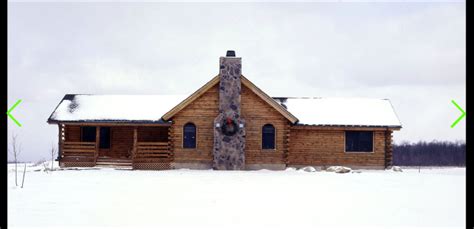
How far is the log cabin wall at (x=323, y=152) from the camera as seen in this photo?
3019 cm

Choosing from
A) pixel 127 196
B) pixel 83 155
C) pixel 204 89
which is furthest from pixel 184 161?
pixel 127 196

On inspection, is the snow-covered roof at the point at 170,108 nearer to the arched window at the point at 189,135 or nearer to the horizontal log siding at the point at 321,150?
the horizontal log siding at the point at 321,150

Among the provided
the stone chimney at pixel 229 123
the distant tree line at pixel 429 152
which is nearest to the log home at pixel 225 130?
the stone chimney at pixel 229 123

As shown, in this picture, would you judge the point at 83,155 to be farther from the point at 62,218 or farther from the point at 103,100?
the point at 62,218

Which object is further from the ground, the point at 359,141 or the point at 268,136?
the point at 268,136

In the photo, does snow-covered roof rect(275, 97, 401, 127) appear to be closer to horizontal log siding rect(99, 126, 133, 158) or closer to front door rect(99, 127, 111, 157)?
horizontal log siding rect(99, 126, 133, 158)

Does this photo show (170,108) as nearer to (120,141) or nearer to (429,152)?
(120,141)

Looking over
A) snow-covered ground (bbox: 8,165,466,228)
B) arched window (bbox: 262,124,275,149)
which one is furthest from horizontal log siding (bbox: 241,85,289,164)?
snow-covered ground (bbox: 8,165,466,228)

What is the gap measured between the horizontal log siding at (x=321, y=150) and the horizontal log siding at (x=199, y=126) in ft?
16.3

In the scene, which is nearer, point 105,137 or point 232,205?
point 232,205

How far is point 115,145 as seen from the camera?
31594mm

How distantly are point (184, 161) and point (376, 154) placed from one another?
1154 centimetres

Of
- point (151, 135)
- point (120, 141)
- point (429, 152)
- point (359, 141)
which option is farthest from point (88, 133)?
point (429, 152)

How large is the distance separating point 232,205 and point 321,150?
A: 58.2 feet
